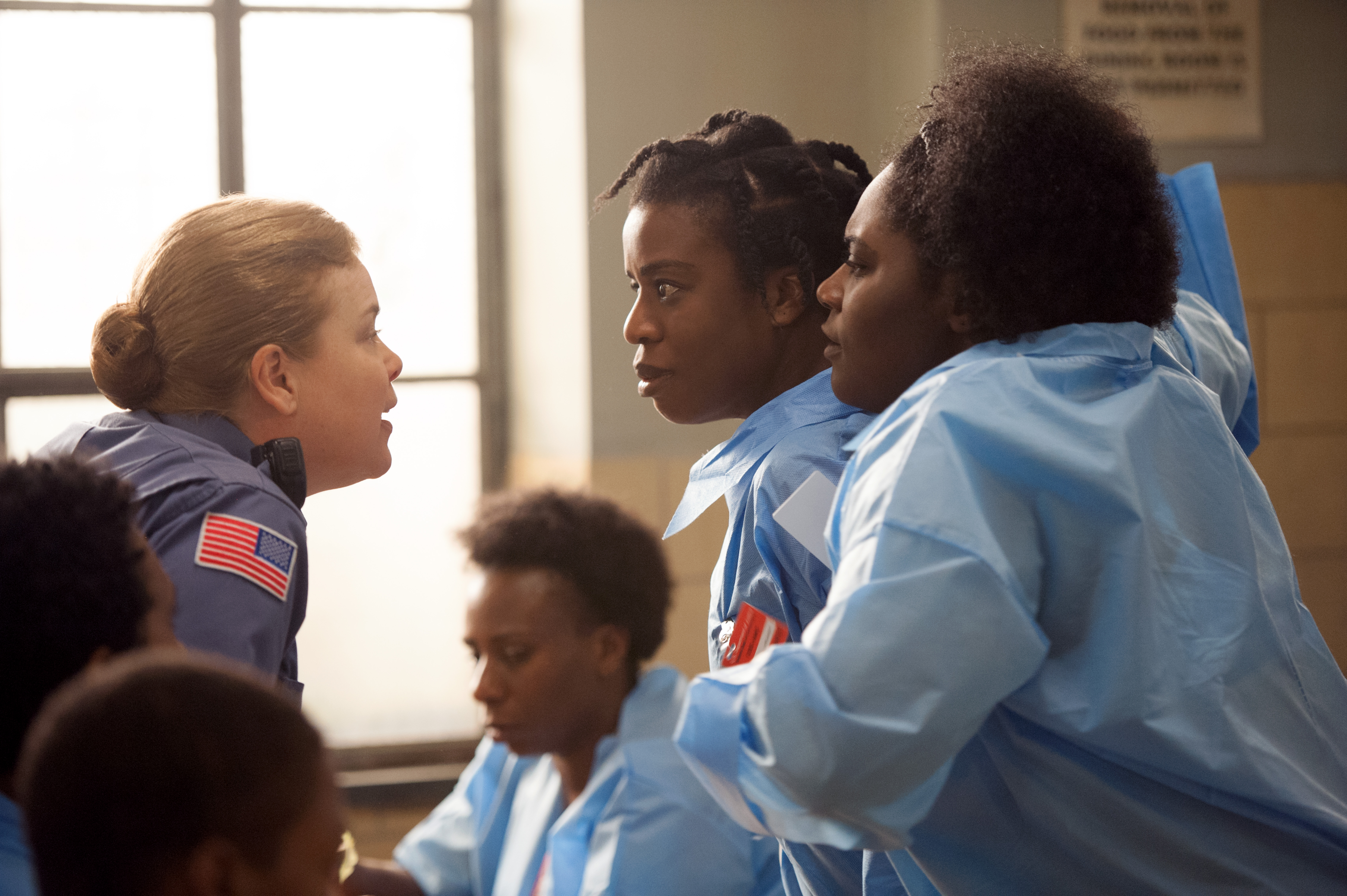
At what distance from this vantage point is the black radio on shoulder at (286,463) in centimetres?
116

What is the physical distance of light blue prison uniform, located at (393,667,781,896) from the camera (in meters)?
1.50

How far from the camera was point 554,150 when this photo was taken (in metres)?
2.71

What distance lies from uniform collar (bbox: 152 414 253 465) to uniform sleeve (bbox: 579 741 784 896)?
27.6 inches

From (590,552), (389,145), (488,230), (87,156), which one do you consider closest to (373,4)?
(389,145)

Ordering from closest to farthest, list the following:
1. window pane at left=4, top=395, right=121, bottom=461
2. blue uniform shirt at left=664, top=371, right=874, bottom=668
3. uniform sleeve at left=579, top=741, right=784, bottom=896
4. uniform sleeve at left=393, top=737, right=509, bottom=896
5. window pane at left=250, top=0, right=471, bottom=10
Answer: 1. blue uniform shirt at left=664, top=371, right=874, bottom=668
2. uniform sleeve at left=579, top=741, right=784, bottom=896
3. uniform sleeve at left=393, top=737, right=509, bottom=896
4. window pane at left=4, top=395, right=121, bottom=461
5. window pane at left=250, top=0, right=471, bottom=10

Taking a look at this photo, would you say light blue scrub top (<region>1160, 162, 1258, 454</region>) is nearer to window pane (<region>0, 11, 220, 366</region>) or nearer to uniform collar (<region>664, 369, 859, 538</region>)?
uniform collar (<region>664, 369, 859, 538</region>)

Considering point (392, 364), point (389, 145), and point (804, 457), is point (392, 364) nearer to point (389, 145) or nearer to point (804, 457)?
point (804, 457)

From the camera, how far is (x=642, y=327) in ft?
4.67

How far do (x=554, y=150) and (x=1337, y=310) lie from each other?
181 cm

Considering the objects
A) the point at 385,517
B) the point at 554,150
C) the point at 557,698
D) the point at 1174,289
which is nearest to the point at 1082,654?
the point at 1174,289

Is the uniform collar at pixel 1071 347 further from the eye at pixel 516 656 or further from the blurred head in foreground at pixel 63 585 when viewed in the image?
the eye at pixel 516 656

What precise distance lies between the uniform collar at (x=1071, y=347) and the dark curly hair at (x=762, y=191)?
0.55 meters

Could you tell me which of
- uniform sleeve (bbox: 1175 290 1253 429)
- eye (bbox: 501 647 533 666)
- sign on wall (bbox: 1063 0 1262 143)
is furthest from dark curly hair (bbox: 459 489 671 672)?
sign on wall (bbox: 1063 0 1262 143)

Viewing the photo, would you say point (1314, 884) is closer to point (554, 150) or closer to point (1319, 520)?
point (1319, 520)
